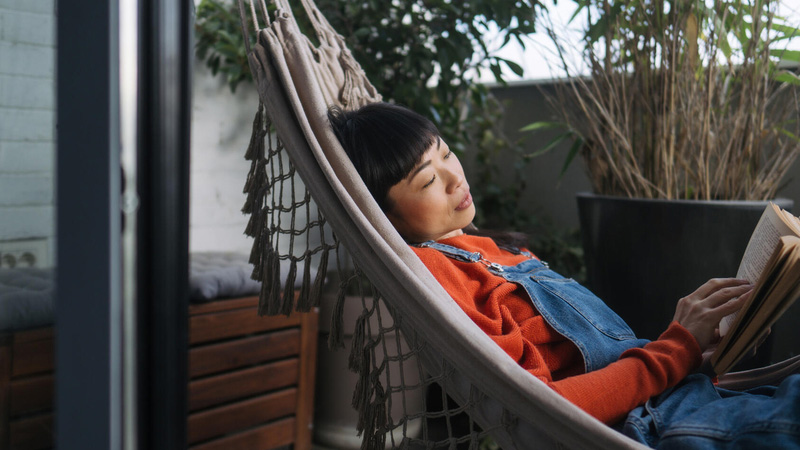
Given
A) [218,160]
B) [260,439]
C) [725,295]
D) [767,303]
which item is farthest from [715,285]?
[218,160]

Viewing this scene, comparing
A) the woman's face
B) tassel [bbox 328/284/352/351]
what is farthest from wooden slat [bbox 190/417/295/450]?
the woman's face

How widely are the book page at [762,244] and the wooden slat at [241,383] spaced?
1.10 meters

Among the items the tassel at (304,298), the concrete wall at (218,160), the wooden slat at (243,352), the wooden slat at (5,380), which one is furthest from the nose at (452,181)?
the concrete wall at (218,160)

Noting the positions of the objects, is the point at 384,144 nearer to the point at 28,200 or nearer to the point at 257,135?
the point at 257,135

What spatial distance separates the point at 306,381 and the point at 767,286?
125 centimetres

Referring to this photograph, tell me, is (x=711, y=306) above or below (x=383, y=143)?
below

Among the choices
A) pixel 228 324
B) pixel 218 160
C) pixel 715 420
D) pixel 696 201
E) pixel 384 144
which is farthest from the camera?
pixel 218 160

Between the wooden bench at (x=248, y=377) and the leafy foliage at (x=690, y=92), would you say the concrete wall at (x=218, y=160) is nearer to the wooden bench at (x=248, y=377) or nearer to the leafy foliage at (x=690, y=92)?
the wooden bench at (x=248, y=377)

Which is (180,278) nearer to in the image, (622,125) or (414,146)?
(414,146)

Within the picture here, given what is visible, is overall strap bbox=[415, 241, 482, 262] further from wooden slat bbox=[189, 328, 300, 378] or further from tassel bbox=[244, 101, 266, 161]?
wooden slat bbox=[189, 328, 300, 378]

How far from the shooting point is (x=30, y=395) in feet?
2.88

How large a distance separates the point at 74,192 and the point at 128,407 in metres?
0.38

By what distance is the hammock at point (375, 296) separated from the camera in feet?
2.36

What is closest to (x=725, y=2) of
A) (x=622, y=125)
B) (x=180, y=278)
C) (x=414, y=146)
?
(x=622, y=125)
